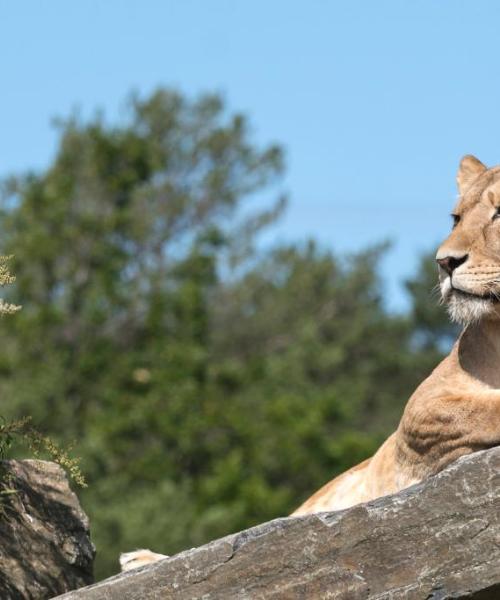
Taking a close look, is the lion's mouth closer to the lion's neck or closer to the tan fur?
the tan fur

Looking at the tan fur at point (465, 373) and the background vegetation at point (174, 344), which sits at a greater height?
the background vegetation at point (174, 344)

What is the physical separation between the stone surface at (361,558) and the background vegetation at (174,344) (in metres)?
24.8

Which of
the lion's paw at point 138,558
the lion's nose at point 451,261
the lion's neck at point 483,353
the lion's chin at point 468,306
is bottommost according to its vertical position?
the lion's paw at point 138,558

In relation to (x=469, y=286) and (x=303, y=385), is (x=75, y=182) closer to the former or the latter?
(x=303, y=385)

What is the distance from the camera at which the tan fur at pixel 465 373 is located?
29.1 ft

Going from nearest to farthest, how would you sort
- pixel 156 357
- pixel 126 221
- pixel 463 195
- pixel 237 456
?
pixel 463 195, pixel 237 456, pixel 156 357, pixel 126 221

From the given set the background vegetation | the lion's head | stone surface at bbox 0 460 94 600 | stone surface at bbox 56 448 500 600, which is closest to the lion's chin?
the lion's head

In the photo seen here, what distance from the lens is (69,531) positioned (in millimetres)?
8938

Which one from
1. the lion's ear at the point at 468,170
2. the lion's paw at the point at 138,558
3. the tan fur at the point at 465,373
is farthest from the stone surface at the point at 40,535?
the lion's ear at the point at 468,170

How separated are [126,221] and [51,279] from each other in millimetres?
4095

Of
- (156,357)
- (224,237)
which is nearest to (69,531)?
(156,357)

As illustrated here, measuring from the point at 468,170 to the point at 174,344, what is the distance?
3657cm

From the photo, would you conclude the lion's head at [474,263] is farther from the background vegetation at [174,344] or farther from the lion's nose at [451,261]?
the background vegetation at [174,344]

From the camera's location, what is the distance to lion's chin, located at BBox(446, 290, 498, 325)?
29.3ft
